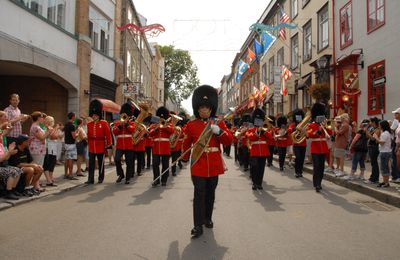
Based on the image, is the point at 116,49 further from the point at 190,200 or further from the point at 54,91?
the point at 190,200

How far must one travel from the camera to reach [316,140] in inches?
392

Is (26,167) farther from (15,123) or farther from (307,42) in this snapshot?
(307,42)

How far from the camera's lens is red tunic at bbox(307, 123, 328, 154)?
984 cm

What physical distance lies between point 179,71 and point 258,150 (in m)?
60.5

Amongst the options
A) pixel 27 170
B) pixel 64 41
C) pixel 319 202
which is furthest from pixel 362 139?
pixel 64 41

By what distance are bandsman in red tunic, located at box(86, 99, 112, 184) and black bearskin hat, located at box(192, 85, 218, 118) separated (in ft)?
17.7

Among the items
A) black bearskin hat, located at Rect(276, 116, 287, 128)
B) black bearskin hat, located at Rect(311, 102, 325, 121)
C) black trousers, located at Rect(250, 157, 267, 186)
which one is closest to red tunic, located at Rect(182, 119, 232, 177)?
black trousers, located at Rect(250, 157, 267, 186)

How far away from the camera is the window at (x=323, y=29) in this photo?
69.9 ft

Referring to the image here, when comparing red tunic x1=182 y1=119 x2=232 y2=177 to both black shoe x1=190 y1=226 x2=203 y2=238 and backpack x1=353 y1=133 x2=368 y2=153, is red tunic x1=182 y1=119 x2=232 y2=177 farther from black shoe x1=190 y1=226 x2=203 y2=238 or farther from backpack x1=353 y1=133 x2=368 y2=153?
backpack x1=353 y1=133 x2=368 y2=153

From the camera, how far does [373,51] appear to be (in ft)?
52.2

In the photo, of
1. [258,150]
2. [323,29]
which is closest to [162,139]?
[258,150]

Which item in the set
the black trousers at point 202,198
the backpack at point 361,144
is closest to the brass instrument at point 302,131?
the backpack at point 361,144

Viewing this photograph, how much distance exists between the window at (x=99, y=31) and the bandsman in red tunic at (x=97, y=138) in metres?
10.2

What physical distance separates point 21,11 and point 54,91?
17.5 ft
